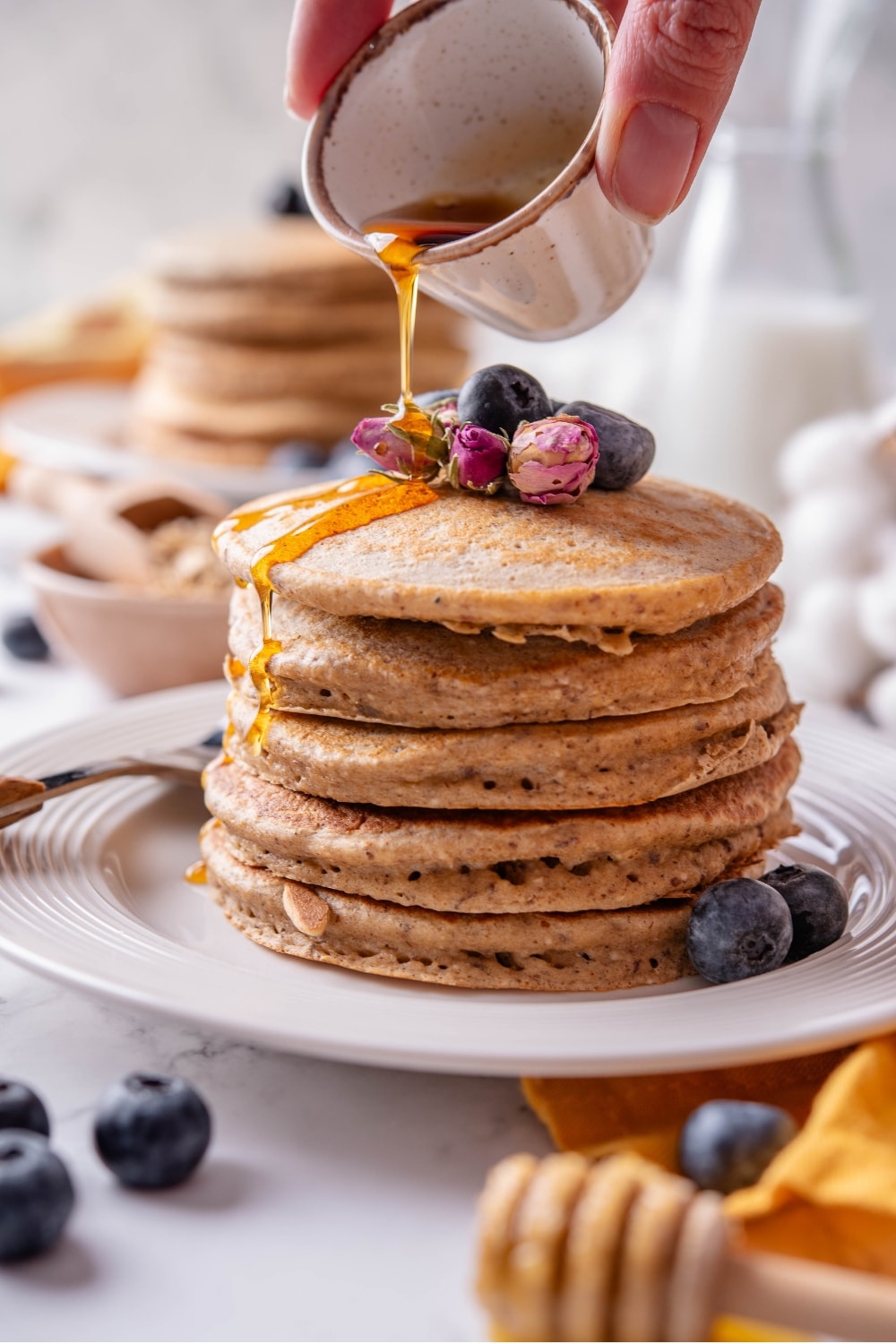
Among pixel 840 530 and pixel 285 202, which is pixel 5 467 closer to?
pixel 285 202

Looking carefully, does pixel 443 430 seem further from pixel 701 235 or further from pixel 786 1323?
pixel 701 235

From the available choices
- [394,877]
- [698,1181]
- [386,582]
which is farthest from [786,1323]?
Answer: [386,582]

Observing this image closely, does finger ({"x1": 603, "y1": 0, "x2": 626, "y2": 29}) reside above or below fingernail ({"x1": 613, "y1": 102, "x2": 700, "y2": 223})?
above

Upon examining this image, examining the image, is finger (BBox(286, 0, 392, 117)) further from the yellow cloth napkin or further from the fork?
the yellow cloth napkin

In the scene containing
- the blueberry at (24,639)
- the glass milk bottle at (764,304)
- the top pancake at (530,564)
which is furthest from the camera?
the glass milk bottle at (764,304)

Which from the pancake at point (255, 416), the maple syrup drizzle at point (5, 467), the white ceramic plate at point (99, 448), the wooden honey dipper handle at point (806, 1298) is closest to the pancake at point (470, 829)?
the wooden honey dipper handle at point (806, 1298)

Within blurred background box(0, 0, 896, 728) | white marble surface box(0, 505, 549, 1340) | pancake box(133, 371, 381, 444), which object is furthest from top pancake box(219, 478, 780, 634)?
pancake box(133, 371, 381, 444)

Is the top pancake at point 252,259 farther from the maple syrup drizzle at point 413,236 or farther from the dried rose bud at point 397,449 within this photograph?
the dried rose bud at point 397,449
